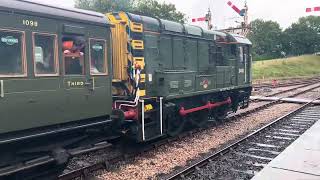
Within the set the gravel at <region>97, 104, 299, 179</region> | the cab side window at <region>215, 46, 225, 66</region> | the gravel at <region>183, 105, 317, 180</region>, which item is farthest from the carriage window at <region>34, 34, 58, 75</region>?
the cab side window at <region>215, 46, 225, 66</region>

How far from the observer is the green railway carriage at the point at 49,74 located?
5.95m

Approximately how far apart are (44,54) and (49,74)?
39 centimetres

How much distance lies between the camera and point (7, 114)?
5.84 metres

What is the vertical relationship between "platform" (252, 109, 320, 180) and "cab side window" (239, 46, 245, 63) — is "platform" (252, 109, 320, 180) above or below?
below

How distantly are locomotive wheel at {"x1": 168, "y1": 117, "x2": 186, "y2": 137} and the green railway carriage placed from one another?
321 cm

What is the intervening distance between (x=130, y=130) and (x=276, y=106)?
1213cm

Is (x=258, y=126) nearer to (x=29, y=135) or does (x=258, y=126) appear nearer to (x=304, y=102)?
(x=304, y=102)

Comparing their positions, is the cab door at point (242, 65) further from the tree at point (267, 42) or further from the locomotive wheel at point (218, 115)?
the tree at point (267, 42)

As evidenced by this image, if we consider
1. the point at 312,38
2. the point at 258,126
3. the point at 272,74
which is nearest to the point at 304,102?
the point at 258,126

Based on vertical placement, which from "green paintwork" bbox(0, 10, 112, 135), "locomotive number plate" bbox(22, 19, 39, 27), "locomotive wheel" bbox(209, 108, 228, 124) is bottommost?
"locomotive wheel" bbox(209, 108, 228, 124)

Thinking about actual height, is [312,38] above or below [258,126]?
above

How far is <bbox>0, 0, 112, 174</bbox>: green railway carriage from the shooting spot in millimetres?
5953

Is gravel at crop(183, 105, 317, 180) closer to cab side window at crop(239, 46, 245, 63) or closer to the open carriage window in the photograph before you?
the open carriage window

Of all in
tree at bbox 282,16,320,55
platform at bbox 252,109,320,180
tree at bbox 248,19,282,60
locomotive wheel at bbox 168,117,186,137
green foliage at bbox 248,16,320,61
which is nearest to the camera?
platform at bbox 252,109,320,180
